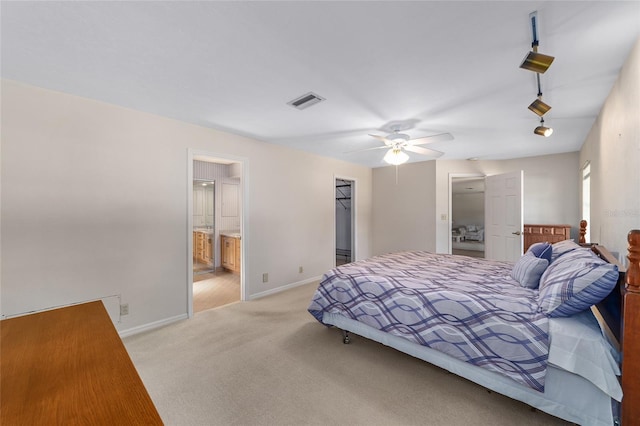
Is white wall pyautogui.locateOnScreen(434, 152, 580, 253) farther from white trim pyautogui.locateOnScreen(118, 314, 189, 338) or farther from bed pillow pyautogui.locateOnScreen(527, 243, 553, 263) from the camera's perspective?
white trim pyautogui.locateOnScreen(118, 314, 189, 338)

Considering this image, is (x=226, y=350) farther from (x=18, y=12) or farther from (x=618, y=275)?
(x=618, y=275)

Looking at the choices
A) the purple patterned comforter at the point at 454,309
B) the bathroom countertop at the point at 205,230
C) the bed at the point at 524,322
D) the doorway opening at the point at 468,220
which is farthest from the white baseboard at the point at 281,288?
the doorway opening at the point at 468,220

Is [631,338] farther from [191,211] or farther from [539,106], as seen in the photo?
[191,211]

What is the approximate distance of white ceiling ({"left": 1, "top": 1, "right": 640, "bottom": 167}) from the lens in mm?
1434

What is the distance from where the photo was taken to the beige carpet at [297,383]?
1675 millimetres

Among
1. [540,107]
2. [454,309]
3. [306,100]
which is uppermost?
[306,100]

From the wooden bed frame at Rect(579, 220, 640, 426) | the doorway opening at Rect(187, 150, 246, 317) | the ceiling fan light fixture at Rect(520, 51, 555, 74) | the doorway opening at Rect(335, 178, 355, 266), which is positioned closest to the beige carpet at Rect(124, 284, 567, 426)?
the wooden bed frame at Rect(579, 220, 640, 426)

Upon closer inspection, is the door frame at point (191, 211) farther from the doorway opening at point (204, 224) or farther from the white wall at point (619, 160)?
the white wall at point (619, 160)

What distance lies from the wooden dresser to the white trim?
17.9ft

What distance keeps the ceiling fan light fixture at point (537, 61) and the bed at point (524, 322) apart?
1.00 m

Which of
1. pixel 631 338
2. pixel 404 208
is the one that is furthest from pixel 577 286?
pixel 404 208

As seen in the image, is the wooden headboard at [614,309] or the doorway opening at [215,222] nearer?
the wooden headboard at [614,309]

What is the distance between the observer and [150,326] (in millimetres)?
2873

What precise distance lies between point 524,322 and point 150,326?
341 cm
